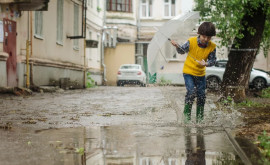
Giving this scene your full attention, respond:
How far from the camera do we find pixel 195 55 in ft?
25.5

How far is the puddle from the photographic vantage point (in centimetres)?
452

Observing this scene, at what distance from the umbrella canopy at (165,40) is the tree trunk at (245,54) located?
5958mm

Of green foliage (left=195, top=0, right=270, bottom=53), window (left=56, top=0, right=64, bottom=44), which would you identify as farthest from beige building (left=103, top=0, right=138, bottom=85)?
green foliage (left=195, top=0, right=270, bottom=53)

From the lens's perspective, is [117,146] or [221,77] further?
[221,77]

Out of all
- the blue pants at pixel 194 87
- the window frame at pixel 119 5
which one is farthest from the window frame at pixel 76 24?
the blue pants at pixel 194 87

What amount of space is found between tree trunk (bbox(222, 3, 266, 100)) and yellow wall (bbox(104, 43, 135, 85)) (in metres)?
25.7

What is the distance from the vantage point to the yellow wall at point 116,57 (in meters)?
40.8

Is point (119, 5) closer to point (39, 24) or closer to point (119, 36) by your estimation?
point (119, 36)

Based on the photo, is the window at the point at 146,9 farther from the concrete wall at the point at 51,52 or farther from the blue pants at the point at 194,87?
the blue pants at the point at 194,87

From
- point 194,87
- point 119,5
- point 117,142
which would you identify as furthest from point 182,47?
point 119,5

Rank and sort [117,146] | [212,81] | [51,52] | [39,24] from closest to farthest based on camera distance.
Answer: [117,146] < [39,24] < [51,52] < [212,81]

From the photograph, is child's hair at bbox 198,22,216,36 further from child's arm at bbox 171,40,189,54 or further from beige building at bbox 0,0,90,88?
beige building at bbox 0,0,90,88

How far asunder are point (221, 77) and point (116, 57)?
15.0 metres

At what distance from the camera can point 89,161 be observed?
175 inches
